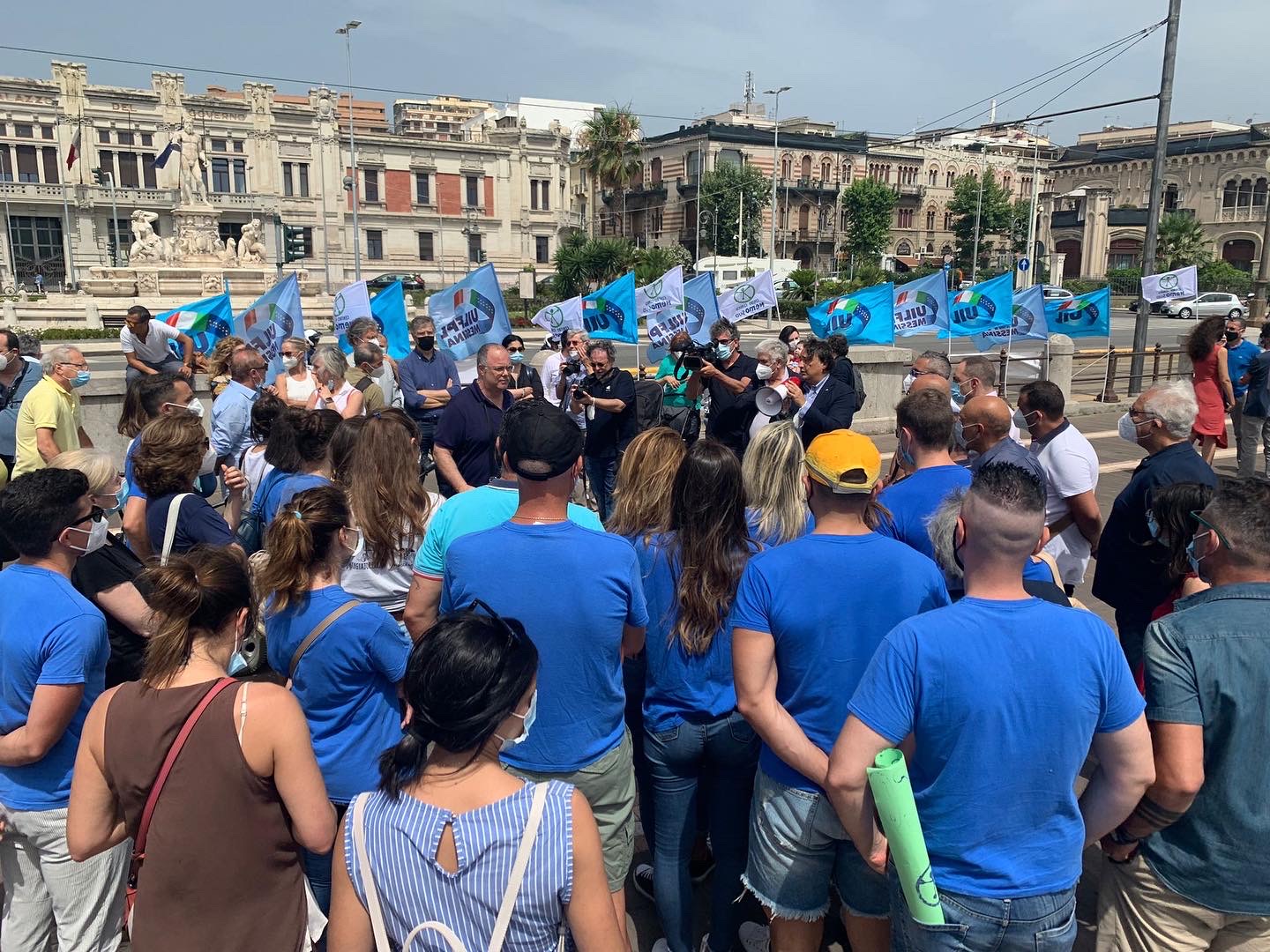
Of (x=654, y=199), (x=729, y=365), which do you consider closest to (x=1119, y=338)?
(x=729, y=365)

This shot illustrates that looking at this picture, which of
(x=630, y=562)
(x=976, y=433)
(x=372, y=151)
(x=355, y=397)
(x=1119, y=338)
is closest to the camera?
(x=630, y=562)

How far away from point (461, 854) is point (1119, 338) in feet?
118

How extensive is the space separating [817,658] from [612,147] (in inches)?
2607

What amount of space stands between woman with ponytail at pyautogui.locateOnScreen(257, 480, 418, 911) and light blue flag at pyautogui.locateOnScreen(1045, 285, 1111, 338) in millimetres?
13478

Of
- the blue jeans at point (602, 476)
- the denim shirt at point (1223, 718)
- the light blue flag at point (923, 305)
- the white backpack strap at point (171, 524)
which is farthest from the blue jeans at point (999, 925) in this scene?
the light blue flag at point (923, 305)

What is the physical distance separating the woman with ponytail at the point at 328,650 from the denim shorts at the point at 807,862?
129 cm

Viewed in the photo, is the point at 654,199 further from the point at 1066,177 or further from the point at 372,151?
the point at 1066,177

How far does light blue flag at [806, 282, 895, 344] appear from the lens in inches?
497

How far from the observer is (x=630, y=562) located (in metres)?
2.85

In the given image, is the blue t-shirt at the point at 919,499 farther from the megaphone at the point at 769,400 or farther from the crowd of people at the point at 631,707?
the megaphone at the point at 769,400

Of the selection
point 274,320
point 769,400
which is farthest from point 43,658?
point 274,320

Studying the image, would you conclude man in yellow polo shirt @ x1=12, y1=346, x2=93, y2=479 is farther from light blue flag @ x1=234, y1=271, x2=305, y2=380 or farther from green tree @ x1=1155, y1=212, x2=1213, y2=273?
green tree @ x1=1155, y1=212, x2=1213, y2=273

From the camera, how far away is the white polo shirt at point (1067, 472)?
4805 millimetres

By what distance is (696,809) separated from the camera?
10.6 ft
